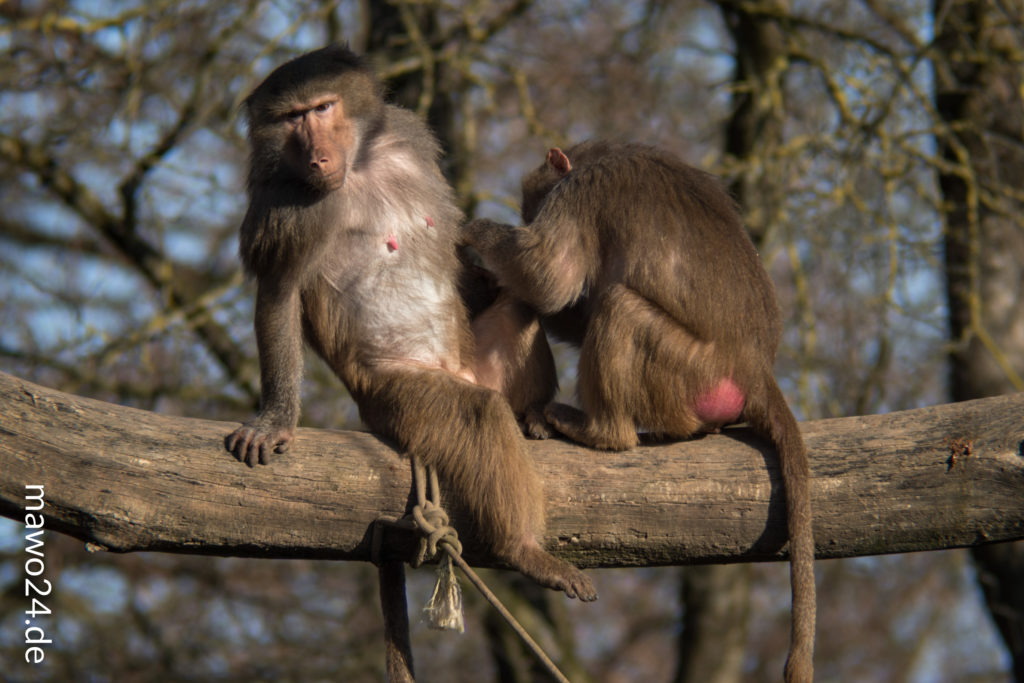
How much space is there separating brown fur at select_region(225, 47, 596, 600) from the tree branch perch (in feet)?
0.46

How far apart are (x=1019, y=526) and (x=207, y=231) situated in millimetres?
8295

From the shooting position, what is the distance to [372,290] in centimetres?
452

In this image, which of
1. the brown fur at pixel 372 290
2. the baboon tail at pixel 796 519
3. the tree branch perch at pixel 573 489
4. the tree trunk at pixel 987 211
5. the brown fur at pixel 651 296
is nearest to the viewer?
the baboon tail at pixel 796 519

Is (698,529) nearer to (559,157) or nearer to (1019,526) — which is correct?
(1019,526)

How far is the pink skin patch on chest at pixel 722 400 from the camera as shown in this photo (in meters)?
4.15

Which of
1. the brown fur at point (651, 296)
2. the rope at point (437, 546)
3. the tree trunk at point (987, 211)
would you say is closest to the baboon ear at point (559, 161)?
the brown fur at point (651, 296)

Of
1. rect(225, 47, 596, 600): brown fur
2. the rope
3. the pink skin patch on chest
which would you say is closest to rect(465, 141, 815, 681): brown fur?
the pink skin patch on chest

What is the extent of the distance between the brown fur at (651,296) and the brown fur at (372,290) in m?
0.37

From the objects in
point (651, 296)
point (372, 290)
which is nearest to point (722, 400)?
point (651, 296)

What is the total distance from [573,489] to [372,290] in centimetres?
134

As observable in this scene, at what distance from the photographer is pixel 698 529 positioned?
379cm

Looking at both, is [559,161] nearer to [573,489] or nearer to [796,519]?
[573,489]

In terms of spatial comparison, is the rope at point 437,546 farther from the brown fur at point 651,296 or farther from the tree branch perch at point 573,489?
the brown fur at point 651,296

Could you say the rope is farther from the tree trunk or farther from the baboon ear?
the tree trunk
